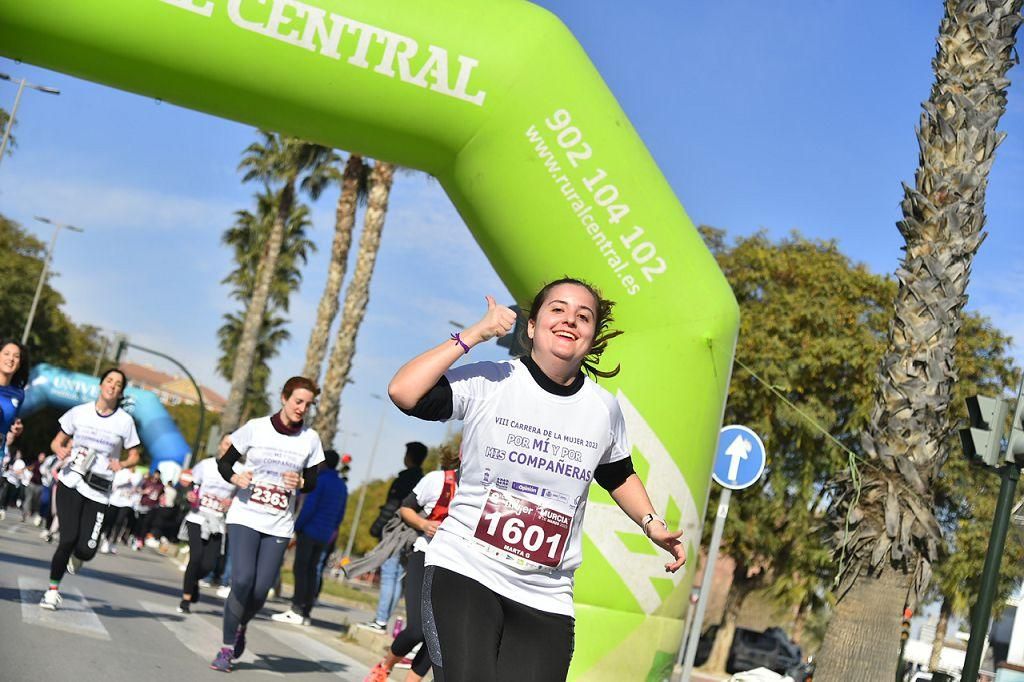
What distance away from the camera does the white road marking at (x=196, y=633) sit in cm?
906

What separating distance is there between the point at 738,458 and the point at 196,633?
4966 millimetres

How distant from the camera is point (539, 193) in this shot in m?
8.45

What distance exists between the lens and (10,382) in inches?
352

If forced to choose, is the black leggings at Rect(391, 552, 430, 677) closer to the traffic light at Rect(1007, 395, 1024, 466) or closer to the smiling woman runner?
the smiling woman runner

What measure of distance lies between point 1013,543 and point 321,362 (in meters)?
17.3

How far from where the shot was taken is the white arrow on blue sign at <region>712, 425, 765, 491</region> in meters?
11.7

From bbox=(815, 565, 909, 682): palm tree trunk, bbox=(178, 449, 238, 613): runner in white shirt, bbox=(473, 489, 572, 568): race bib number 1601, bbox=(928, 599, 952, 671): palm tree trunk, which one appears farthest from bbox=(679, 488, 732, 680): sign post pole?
bbox=(928, 599, 952, 671): palm tree trunk

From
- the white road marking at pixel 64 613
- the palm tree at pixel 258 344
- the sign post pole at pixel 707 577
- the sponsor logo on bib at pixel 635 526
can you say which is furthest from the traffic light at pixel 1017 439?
the palm tree at pixel 258 344

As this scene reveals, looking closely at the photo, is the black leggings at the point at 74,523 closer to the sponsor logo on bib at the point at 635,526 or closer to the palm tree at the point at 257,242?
the sponsor logo on bib at the point at 635,526

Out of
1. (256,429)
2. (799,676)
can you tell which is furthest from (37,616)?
(799,676)

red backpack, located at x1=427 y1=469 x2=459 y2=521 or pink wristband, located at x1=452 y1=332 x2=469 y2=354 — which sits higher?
pink wristband, located at x1=452 y1=332 x2=469 y2=354

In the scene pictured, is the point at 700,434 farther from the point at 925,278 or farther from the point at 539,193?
the point at 925,278

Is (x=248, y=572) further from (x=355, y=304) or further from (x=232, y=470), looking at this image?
(x=355, y=304)

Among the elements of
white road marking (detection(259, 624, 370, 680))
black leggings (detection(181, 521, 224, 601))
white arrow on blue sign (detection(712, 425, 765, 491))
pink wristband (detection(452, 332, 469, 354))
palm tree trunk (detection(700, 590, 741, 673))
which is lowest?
palm tree trunk (detection(700, 590, 741, 673))
